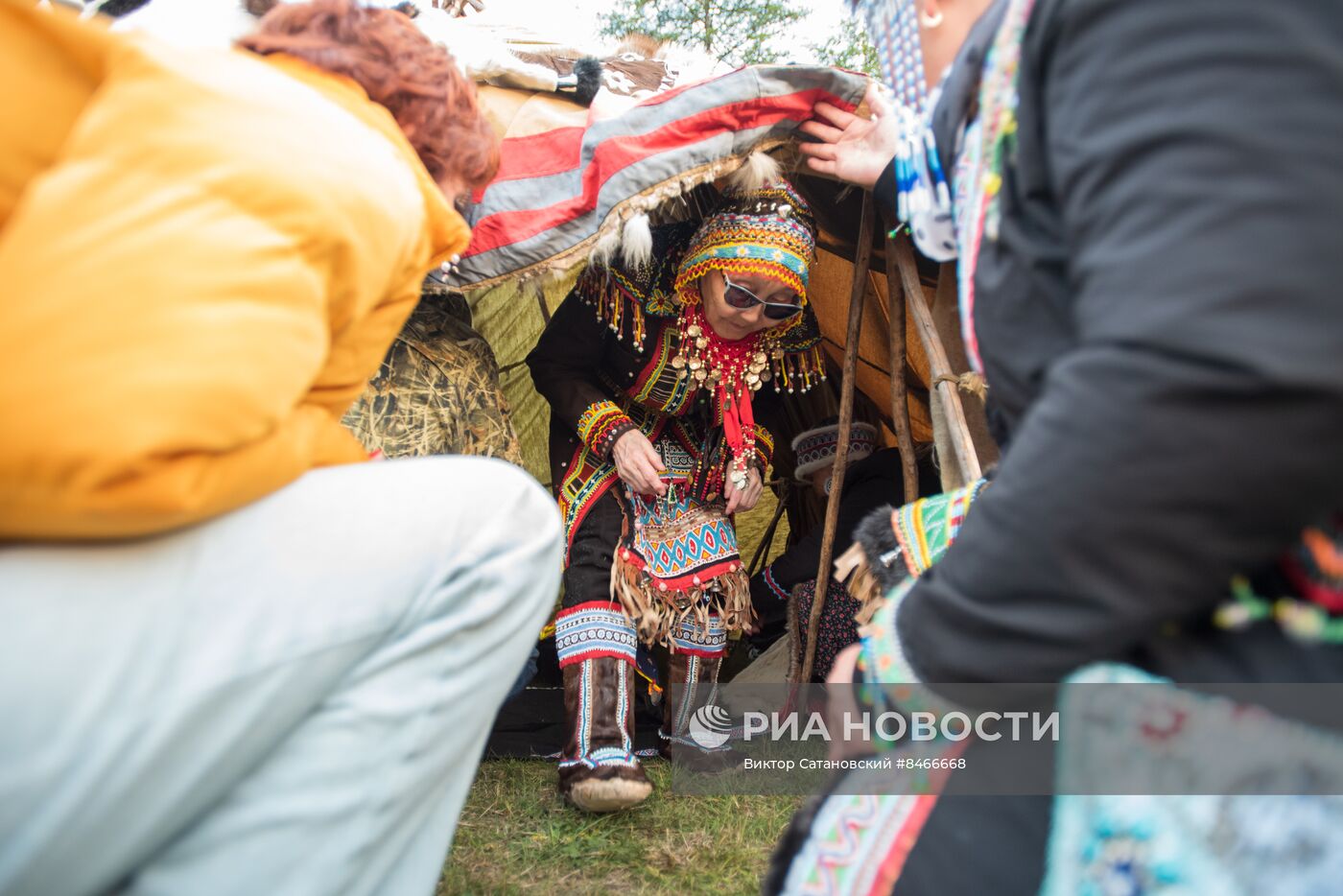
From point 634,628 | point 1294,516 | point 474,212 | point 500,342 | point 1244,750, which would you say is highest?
point 1294,516

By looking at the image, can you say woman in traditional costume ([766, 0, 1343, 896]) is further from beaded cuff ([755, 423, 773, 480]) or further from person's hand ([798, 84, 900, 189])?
beaded cuff ([755, 423, 773, 480])

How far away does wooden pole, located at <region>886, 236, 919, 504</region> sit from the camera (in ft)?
7.88

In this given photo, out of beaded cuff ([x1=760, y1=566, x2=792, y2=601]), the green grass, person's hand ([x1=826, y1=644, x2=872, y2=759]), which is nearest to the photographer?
person's hand ([x1=826, y1=644, x2=872, y2=759])

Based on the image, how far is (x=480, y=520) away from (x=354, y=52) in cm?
71

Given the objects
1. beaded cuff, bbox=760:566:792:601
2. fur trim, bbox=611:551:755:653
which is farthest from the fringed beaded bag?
beaded cuff, bbox=760:566:792:601

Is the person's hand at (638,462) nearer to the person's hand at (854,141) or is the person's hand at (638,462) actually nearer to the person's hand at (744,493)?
the person's hand at (744,493)

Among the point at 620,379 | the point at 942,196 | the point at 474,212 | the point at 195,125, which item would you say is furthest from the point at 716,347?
the point at 195,125

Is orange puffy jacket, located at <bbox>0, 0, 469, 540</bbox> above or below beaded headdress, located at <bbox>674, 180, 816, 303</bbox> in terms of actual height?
above

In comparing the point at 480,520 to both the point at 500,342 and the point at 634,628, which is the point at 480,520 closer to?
the point at 634,628

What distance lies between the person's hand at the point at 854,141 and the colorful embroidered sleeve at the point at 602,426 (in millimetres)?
942

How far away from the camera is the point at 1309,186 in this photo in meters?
0.58

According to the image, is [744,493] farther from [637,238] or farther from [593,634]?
[637,238]

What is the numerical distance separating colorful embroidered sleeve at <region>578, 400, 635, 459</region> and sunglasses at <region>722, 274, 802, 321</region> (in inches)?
19.5

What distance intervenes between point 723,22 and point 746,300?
27.9ft
